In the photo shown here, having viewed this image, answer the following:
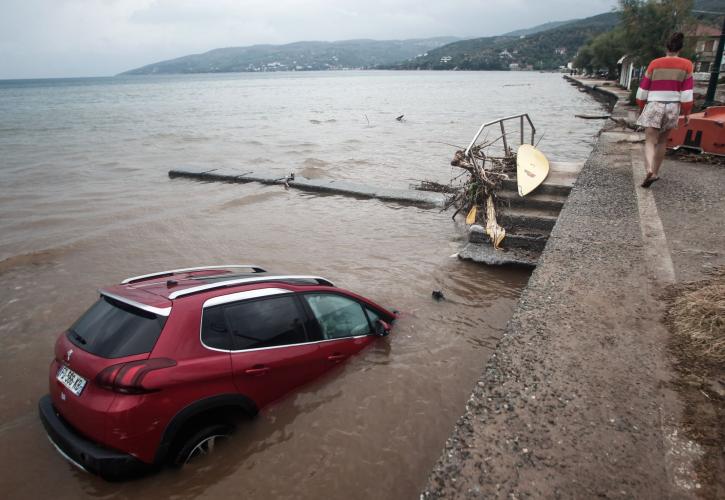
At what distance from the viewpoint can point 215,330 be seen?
3.33 m

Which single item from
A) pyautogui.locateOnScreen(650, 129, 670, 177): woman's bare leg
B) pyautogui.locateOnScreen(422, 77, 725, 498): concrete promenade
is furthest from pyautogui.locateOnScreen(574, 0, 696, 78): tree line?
pyautogui.locateOnScreen(422, 77, 725, 498): concrete promenade

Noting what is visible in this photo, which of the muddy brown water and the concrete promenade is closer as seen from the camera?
the concrete promenade

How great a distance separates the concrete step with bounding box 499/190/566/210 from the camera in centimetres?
842

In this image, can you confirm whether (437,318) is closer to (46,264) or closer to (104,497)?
(104,497)

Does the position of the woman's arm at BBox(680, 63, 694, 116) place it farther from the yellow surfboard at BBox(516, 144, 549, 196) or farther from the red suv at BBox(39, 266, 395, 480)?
the red suv at BBox(39, 266, 395, 480)

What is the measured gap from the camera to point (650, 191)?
7176 millimetres

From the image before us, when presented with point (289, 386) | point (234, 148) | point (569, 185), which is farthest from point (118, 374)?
point (234, 148)

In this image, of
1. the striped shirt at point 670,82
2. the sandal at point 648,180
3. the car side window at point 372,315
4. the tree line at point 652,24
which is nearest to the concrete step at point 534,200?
the sandal at point 648,180

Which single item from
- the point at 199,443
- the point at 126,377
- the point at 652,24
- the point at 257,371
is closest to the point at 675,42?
the point at 257,371

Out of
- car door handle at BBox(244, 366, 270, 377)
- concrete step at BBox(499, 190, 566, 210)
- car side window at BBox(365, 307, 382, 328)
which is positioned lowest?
car side window at BBox(365, 307, 382, 328)

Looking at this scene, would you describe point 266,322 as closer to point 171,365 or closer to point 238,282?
point 238,282

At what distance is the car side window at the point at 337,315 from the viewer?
4.20 metres

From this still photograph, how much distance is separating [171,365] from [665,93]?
7.67 metres

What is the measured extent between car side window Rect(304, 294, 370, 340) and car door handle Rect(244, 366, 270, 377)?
29.0 inches
